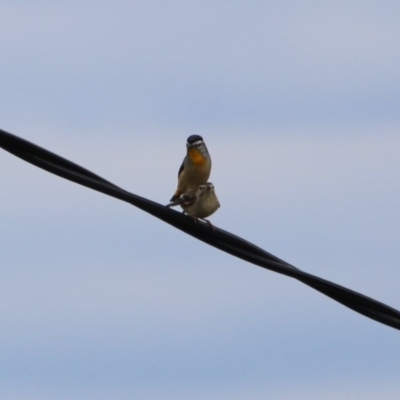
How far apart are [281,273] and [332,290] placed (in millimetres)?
390

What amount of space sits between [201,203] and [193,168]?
375 centimetres

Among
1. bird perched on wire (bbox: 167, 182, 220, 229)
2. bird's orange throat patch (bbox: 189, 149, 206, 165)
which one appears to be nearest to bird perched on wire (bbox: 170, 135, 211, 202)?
bird's orange throat patch (bbox: 189, 149, 206, 165)

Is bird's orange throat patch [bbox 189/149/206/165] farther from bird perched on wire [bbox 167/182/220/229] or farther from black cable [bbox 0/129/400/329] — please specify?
black cable [bbox 0/129/400/329]

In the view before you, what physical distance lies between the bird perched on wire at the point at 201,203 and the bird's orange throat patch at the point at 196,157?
3342mm

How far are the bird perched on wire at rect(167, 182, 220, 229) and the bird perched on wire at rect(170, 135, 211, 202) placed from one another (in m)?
2.79

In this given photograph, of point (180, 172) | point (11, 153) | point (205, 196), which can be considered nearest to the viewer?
point (11, 153)

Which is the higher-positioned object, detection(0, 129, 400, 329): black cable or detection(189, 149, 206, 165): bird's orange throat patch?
detection(189, 149, 206, 165): bird's orange throat patch

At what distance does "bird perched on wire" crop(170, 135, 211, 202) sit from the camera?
19.0m

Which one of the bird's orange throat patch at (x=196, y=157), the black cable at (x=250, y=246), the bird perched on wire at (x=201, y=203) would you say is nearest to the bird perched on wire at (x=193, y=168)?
the bird's orange throat patch at (x=196, y=157)

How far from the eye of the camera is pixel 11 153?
9.03m

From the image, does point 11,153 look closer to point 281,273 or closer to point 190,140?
point 281,273

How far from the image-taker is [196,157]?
1942 cm

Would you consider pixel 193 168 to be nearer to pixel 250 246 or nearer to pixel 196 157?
pixel 196 157

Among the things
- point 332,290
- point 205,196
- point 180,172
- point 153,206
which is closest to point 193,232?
point 153,206
